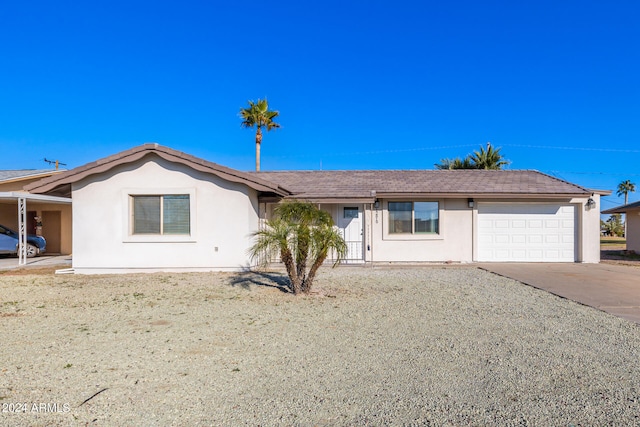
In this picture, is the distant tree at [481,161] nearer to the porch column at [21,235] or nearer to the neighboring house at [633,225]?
the neighboring house at [633,225]

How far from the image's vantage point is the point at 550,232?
49.5 feet

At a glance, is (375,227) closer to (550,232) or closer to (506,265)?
(506,265)

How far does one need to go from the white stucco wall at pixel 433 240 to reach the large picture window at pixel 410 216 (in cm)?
20

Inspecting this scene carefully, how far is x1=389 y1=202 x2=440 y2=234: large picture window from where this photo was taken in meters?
15.0

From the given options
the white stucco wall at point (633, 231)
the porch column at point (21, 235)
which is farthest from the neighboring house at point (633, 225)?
the porch column at point (21, 235)

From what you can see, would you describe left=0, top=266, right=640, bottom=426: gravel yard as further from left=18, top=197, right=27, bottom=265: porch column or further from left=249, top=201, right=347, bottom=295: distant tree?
left=18, top=197, right=27, bottom=265: porch column

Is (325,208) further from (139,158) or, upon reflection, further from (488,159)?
(488,159)

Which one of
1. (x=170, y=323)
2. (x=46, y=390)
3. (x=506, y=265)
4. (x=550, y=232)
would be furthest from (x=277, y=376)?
(x=550, y=232)

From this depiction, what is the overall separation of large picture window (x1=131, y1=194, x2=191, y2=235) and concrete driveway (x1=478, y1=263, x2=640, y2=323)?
9.59 meters

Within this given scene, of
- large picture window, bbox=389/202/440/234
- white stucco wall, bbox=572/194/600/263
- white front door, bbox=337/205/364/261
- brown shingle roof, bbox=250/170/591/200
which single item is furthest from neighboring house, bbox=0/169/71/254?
white stucco wall, bbox=572/194/600/263

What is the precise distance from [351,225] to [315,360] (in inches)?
413

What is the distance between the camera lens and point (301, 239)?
813 cm

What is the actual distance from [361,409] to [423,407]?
0.54 metres

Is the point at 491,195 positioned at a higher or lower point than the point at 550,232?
higher
